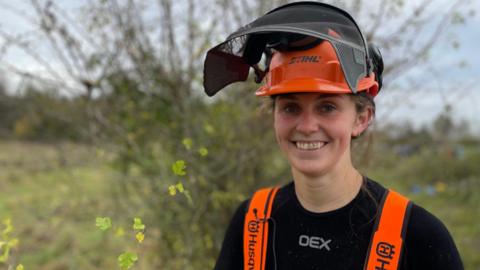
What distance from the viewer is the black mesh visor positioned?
4.63 ft

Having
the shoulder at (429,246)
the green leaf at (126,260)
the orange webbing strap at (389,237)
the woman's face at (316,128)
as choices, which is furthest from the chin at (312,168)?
the green leaf at (126,260)

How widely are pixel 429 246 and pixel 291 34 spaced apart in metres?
0.91

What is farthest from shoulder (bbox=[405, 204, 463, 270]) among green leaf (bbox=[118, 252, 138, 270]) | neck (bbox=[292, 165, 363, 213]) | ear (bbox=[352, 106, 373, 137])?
green leaf (bbox=[118, 252, 138, 270])

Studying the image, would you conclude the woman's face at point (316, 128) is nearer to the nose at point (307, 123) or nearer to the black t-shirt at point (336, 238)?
the nose at point (307, 123)

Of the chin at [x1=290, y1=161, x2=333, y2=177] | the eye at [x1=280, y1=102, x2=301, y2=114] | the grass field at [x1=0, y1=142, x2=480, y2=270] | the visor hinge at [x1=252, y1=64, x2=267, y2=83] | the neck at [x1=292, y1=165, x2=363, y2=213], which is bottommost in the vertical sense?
the grass field at [x1=0, y1=142, x2=480, y2=270]

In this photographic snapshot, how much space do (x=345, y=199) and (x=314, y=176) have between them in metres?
0.16

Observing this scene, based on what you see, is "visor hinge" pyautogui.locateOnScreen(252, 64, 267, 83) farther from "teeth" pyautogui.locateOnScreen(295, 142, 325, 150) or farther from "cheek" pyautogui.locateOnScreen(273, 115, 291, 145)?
"teeth" pyautogui.locateOnScreen(295, 142, 325, 150)

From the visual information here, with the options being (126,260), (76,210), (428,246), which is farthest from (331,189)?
(76,210)

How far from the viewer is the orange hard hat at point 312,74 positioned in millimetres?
1536

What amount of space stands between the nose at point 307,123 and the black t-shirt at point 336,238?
0.36m

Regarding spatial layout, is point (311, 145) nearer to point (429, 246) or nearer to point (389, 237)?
point (389, 237)

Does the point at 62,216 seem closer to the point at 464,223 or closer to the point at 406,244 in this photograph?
the point at 406,244

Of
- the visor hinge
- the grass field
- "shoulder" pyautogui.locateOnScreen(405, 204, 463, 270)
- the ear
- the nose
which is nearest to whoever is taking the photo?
"shoulder" pyautogui.locateOnScreen(405, 204, 463, 270)

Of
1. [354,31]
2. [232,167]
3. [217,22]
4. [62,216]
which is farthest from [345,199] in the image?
[62,216]
